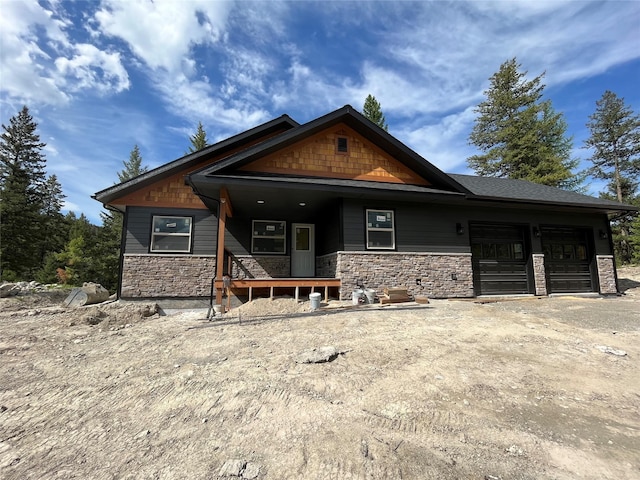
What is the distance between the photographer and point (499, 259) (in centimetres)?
1060

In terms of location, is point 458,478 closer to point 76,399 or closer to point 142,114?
point 76,399

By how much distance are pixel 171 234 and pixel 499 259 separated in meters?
11.7

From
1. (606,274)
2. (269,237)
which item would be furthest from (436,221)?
(606,274)

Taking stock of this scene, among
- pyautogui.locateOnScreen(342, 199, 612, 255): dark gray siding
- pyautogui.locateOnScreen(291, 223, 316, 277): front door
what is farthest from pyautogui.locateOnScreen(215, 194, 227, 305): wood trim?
pyautogui.locateOnScreen(342, 199, 612, 255): dark gray siding

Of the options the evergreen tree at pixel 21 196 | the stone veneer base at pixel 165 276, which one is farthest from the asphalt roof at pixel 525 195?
the evergreen tree at pixel 21 196

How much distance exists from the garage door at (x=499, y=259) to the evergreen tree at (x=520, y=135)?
16.8 metres

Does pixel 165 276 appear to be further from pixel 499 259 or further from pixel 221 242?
pixel 499 259

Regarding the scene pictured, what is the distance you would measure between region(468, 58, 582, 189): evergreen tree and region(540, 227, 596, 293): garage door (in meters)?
14.5

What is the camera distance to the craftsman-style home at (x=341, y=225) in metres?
8.81

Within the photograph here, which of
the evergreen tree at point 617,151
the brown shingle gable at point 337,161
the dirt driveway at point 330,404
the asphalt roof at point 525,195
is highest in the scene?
the evergreen tree at point 617,151

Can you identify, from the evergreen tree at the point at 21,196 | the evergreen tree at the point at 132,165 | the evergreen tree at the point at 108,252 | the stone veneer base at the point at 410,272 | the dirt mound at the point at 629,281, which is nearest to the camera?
the stone veneer base at the point at 410,272

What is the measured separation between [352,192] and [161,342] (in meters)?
6.07

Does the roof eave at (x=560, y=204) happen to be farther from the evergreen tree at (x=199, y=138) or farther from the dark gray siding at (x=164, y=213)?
the evergreen tree at (x=199, y=138)

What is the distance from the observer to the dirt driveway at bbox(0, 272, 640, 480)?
207cm
